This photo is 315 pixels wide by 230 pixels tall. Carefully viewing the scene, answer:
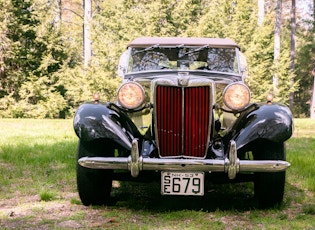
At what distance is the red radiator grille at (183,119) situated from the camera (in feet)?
13.3

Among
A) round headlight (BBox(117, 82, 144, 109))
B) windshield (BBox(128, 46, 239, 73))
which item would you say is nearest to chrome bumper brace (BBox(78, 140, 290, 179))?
round headlight (BBox(117, 82, 144, 109))

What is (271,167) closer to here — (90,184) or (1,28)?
(90,184)

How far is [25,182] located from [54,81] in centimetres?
1597

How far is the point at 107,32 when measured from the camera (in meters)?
21.0

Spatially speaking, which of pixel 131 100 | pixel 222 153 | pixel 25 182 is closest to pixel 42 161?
pixel 25 182

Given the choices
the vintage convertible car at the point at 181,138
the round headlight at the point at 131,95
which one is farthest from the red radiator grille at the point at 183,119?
the round headlight at the point at 131,95

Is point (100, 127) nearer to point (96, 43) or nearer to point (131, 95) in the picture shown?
point (131, 95)

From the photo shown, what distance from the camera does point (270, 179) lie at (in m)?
4.21

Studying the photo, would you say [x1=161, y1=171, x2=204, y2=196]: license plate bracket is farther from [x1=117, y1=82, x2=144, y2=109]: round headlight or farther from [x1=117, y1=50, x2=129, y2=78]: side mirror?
[x1=117, y1=50, x2=129, y2=78]: side mirror

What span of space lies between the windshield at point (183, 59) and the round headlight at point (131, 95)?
3.44ft

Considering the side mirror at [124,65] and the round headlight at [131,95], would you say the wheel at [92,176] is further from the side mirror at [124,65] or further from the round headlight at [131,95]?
the side mirror at [124,65]

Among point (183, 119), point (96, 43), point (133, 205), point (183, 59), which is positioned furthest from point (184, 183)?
point (96, 43)

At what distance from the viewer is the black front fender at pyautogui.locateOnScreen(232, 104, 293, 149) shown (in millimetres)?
4023

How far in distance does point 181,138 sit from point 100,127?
746mm
